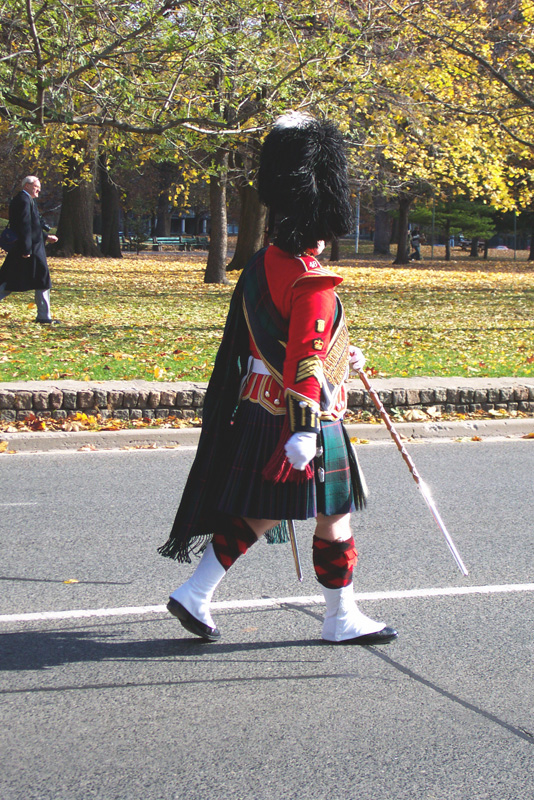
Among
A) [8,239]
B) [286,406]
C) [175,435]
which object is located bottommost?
[175,435]

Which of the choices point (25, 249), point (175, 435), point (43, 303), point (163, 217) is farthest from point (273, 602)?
point (163, 217)

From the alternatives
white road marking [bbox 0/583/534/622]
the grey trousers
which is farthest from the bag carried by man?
white road marking [bbox 0/583/534/622]

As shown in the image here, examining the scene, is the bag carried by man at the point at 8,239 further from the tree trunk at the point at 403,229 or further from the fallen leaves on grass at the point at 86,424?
the tree trunk at the point at 403,229

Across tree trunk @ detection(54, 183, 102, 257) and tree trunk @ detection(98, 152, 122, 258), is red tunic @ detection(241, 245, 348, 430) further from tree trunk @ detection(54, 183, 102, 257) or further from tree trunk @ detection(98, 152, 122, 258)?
tree trunk @ detection(98, 152, 122, 258)

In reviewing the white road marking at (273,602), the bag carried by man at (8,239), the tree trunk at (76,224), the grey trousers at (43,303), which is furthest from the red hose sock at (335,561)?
the tree trunk at (76,224)

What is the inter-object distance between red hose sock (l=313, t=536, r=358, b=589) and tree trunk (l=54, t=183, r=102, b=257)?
28.8 m

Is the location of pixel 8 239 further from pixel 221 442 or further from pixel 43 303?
pixel 221 442

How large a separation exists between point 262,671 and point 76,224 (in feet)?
98.8

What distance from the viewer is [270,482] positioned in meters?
3.50

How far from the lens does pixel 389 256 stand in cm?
4453

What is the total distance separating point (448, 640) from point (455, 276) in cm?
2566

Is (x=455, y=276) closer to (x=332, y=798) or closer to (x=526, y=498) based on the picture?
(x=526, y=498)

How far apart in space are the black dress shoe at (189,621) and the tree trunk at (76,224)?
28.7m

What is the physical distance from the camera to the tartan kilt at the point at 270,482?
3492mm
